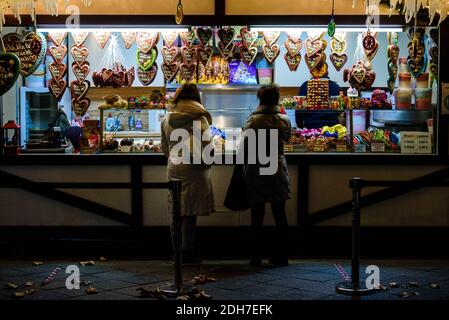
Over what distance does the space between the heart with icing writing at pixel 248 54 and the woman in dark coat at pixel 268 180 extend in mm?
1601

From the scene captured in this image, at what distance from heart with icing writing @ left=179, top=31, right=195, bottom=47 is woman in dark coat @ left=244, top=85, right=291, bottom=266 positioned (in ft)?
6.21

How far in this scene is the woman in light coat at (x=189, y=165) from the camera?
8.53m

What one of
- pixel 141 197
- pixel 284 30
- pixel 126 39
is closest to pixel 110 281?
pixel 141 197

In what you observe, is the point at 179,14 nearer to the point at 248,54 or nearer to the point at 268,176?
the point at 248,54

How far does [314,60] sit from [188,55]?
183 cm

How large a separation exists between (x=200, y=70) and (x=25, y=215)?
326 centimetres

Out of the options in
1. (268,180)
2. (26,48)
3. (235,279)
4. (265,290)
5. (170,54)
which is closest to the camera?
(265,290)

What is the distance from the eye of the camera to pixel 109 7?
9.73 meters

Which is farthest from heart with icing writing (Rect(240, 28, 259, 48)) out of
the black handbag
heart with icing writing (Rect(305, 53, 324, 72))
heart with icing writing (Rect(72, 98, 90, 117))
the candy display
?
heart with icing writing (Rect(72, 98, 90, 117))

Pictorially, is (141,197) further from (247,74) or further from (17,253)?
(247,74)

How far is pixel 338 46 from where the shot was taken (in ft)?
33.2

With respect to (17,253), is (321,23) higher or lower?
higher

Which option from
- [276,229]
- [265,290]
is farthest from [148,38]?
[265,290]
